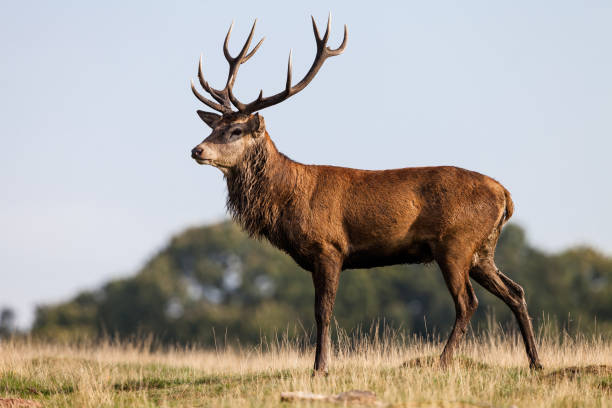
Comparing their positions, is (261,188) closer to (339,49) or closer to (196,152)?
(196,152)

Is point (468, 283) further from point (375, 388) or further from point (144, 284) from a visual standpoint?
point (144, 284)

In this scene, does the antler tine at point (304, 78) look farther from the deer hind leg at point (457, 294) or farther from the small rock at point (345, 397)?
the small rock at point (345, 397)

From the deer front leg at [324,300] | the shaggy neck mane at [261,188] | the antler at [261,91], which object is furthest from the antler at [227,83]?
the deer front leg at [324,300]

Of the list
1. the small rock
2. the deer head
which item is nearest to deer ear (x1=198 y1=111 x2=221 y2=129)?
the deer head

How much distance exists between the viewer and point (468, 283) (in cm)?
995

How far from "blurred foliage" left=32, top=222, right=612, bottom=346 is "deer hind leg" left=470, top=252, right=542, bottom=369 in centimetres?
2750

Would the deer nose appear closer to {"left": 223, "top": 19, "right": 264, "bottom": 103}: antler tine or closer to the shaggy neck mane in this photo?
the shaggy neck mane

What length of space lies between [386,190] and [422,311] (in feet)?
117

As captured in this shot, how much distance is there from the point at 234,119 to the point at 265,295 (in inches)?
1615

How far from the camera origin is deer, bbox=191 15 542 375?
971 cm

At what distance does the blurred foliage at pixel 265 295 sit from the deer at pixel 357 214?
92.1 feet

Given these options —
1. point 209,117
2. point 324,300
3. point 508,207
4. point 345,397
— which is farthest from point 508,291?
point 209,117

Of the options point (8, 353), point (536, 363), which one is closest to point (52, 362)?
point (8, 353)

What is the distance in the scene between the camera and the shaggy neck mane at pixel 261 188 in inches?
394
